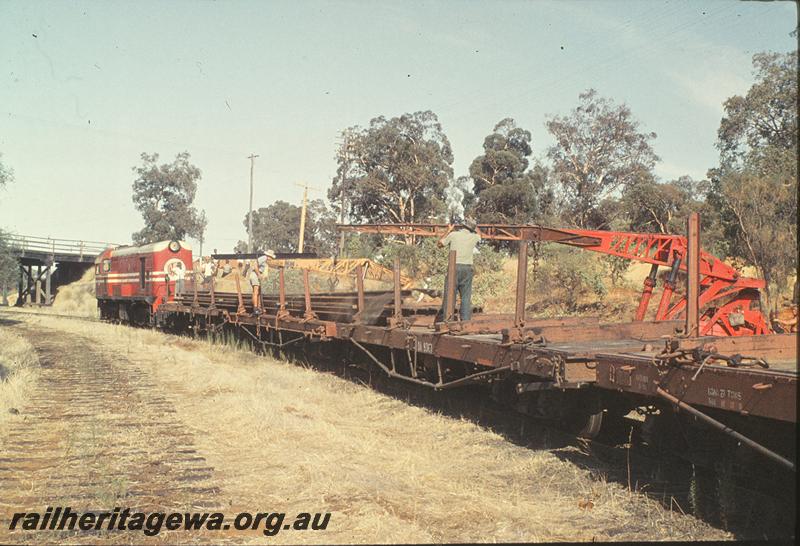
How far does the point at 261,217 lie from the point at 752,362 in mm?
79667

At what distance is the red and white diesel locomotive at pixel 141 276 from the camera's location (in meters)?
24.8

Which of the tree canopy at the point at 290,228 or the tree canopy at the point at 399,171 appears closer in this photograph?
the tree canopy at the point at 399,171

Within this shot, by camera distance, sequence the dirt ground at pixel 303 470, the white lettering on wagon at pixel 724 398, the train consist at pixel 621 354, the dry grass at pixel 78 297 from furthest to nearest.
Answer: the dry grass at pixel 78 297 → the dirt ground at pixel 303 470 → the train consist at pixel 621 354 → the white lettering on wagon at pixel 724 398

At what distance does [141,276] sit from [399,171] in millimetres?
21883

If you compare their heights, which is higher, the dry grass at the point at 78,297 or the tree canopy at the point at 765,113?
the tree canopy at the point at 765,113

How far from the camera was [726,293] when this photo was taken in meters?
9.76

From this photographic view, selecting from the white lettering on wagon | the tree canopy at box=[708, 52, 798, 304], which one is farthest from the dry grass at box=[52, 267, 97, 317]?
the white lettering on wagon

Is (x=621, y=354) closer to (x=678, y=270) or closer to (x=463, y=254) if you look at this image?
(x=463, y=254)

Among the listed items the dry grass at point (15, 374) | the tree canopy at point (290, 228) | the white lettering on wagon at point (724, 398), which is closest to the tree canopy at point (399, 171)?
the tree canopy at point (290, 228)

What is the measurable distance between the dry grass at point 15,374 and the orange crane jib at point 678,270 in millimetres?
5270

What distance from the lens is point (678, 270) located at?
942cm

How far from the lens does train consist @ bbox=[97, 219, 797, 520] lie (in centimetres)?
457

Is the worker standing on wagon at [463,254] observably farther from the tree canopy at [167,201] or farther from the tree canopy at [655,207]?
the tree canopy at [167,201]

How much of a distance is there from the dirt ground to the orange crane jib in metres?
2.67
